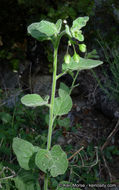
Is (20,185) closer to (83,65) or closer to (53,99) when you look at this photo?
(53,99)

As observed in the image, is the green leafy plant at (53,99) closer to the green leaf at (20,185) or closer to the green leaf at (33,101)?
the green leaf at (33,101)

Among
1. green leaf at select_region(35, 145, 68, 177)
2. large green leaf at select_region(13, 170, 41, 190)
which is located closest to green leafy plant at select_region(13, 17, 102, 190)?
green leaf at select_region(35, 145, 68, 177)

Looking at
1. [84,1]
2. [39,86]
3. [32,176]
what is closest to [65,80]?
[39,86]

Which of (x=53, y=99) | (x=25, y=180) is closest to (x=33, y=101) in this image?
(x=53, y=99)

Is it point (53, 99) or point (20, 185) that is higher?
point (53, 99)

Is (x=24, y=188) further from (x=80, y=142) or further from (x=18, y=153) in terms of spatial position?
(x=80, y=142)

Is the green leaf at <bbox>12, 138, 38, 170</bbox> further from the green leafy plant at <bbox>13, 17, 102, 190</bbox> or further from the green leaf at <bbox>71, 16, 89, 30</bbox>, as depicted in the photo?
the green leaf at <bbox>71, 16, 89, 30</bbox>
